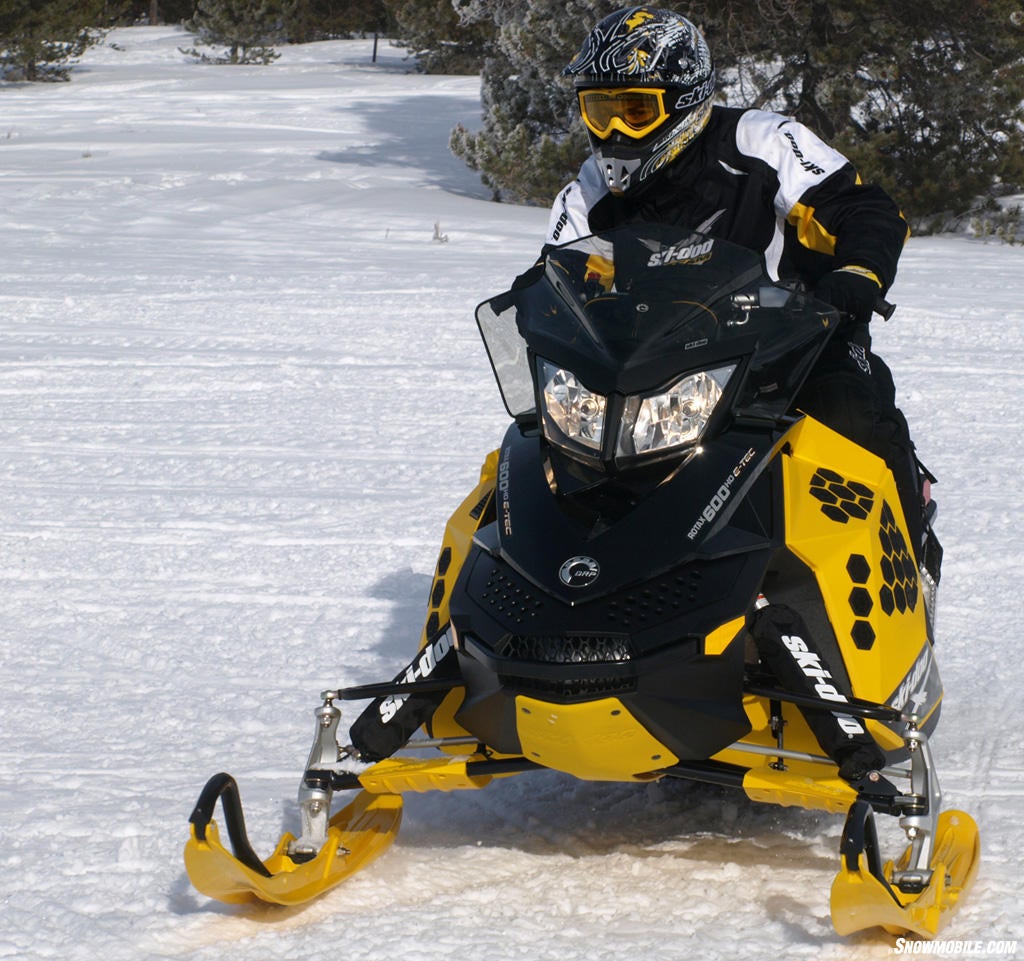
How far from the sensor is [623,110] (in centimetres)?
338

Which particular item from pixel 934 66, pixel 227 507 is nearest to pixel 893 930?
pixel 227 507

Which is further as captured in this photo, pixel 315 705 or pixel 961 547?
pixel 961 547

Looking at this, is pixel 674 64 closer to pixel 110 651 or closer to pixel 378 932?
pixel 378 932

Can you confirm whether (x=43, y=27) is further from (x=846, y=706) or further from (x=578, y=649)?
(x=846, y=706)

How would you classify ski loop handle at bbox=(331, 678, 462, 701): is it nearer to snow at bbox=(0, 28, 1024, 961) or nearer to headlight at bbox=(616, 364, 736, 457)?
snow at bbox=(0, 28, 1024, 961)

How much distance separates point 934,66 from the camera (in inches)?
512

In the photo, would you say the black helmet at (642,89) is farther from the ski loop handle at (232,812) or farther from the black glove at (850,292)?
the ski loop handle at (232,812)

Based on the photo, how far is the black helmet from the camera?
3.30 meters

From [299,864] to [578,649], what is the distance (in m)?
0.72

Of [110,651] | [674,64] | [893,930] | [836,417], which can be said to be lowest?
[110,651]

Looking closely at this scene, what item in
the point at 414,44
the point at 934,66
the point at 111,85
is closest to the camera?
the point at 934,66

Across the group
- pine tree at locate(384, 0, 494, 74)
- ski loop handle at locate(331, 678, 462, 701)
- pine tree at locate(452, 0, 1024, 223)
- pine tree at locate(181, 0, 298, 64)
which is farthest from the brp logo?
pine tree at locate(181, 0, 298, 64)

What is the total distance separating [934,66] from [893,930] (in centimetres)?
1172

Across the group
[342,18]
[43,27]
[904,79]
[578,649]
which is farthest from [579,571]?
[342,18]
